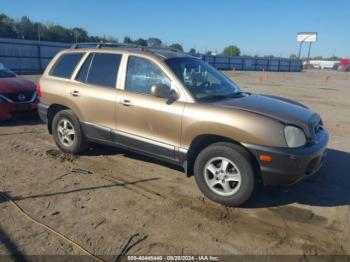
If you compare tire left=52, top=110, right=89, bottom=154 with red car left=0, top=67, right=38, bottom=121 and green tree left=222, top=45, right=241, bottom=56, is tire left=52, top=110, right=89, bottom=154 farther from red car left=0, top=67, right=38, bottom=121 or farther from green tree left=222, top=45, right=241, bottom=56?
green tree left=222, top=45, right=241, bottom=56

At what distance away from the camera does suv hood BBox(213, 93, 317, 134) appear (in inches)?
160

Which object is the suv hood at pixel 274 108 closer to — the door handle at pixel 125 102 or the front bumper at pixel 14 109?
the door handle at pixel 125 102

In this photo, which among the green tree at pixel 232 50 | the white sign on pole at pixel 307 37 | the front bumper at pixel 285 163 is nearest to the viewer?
the front bumper at pixel 285 163

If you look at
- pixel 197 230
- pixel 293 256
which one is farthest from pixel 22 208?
pixel 293 256

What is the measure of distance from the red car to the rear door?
3.06 m

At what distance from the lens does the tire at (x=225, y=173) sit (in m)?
3.98

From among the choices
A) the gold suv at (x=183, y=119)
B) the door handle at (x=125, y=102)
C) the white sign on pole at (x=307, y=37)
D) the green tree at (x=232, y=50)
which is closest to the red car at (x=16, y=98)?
the gold suv at (x=183, y=119)

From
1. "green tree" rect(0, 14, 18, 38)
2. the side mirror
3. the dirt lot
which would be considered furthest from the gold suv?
"green tree" rect(0, 14, 18, 38)

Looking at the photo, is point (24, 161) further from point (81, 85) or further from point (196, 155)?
point (196, 155)

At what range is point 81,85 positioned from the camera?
5520 mm

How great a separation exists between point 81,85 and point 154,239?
3.11 m

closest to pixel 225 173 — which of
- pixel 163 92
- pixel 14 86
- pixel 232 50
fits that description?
pixel 163 92

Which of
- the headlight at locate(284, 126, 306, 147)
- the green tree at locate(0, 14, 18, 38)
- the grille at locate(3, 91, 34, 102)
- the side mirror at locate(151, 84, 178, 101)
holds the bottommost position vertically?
the grille at locate(3, 91, 34, 102)

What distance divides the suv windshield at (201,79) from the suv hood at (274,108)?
0.27m
